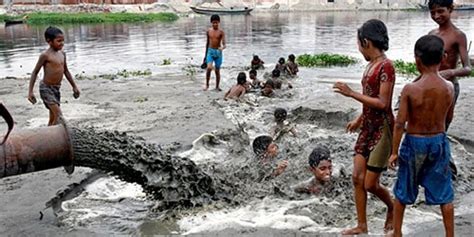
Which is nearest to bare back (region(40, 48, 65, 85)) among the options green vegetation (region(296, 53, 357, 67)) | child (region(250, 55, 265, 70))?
A: child (region(250, 55, 265, 70))

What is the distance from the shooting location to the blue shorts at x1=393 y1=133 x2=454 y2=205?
12.2 feet

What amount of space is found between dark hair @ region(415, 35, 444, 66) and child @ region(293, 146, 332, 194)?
200cm

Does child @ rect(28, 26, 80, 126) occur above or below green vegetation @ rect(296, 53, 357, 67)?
above

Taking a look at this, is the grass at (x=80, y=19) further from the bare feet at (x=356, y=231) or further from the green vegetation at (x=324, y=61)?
the bare feet at (x=356, y=231)

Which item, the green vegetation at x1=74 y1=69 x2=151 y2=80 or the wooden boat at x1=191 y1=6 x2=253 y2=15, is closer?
the green vegetation at x1=74 y1=69 x2=151 y2=80

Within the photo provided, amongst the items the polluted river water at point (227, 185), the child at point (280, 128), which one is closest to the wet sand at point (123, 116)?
the polluted river water at point (227, 185)

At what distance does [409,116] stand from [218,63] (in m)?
8.85

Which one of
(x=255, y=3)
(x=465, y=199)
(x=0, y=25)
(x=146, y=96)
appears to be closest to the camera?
(x=465, y=199)

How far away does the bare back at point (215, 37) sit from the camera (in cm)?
1209

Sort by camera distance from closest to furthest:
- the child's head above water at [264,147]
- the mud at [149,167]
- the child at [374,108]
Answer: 1. the child at [374,108]
2. the mud at [149,167]
3. the child's head above water at [264,147]

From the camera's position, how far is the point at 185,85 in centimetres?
1292

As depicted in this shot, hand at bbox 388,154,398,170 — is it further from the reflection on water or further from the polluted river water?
the reflection on water

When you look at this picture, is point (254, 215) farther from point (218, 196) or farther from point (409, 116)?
point (409, 116)

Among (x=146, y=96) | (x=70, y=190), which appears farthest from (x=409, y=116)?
(x=146, y=96)
